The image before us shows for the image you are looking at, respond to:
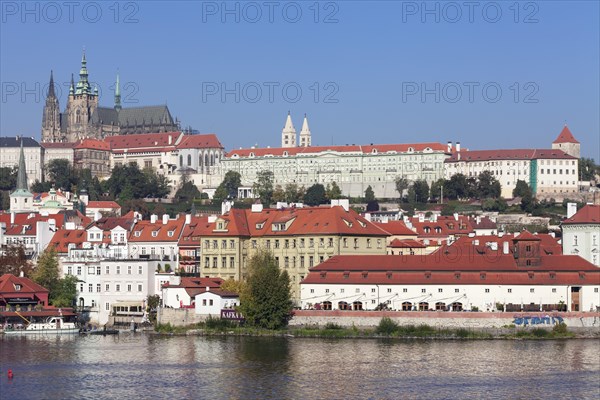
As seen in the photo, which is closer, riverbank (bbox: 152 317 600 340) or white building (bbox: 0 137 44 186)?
riverbank (bbox: 152 317 600 340)

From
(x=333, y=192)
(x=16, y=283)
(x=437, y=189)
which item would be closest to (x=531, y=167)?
(x=437, y=189)

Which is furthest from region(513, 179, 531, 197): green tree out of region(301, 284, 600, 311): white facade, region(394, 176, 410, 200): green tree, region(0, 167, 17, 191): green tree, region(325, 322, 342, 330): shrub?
region(325, 322, 342, 330): shrub

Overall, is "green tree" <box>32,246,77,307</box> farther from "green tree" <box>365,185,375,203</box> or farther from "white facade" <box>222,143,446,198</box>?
"white facade" <box>222,143,446,198</box>

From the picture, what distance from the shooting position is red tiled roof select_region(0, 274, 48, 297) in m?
63.3

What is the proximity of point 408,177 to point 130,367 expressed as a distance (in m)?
133

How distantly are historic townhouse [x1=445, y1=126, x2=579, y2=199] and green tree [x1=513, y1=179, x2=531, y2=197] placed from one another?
4720 mm

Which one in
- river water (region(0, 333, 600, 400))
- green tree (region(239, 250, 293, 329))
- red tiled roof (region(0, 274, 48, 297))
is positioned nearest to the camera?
river water (region(0, 333, 600, 400))

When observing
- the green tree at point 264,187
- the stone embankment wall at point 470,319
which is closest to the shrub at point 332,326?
the stone embankment wall at point 470,319

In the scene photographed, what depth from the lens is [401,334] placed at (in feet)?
188

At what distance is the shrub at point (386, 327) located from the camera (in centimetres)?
5759

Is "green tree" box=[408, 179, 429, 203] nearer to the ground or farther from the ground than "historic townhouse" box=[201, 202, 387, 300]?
farther from the ground

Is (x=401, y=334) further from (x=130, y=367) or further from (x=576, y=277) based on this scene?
(x=130, y=367)

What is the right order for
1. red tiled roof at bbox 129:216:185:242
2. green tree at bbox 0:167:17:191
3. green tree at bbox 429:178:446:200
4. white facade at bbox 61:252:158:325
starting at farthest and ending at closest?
green tree at bbox 0:167:17:191, green tree at bbox 429:178:446:200, red tiled roof at bbox 129:216:185:242, white facade at bbox 61:252:158:325

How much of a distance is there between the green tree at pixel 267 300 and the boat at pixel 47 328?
7989 mm
